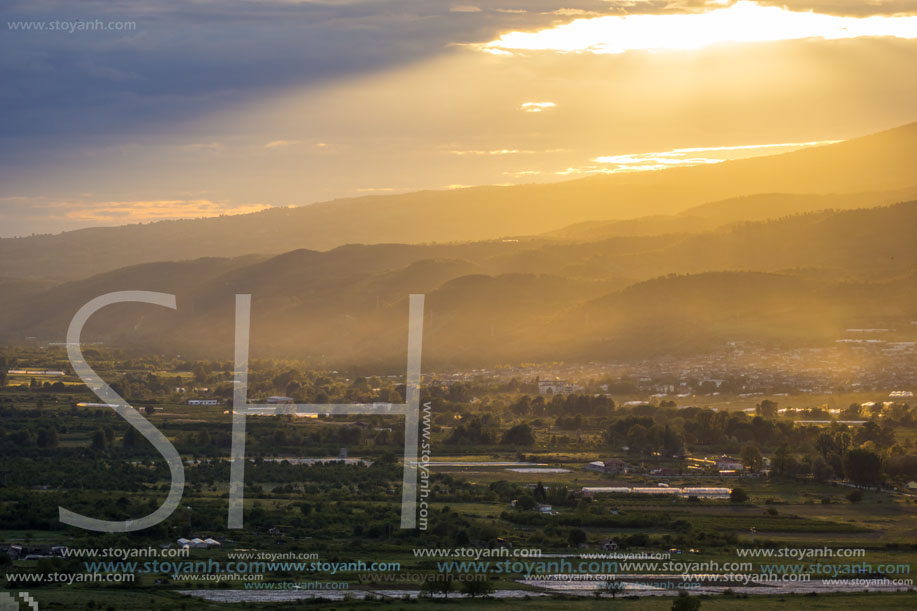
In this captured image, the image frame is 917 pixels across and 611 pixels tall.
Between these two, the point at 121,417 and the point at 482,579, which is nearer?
the point at 482,579

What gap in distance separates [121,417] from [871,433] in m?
56.5

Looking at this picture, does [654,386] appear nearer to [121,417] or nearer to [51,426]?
[121,417]

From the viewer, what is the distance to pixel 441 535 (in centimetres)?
5372

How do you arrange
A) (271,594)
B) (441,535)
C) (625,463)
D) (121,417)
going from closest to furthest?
(271,594)
(441,535)
(625,463)
(121,417)

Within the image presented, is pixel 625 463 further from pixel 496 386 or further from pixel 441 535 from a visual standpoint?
pixel 496 386

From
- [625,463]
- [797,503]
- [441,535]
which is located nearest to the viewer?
[441,535]

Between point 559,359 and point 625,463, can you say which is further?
point 559,359

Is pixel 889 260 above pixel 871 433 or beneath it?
above

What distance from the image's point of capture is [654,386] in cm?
12775

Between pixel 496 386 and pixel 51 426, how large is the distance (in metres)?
53.2

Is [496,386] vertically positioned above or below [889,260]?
below

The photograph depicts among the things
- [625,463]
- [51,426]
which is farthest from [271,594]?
[51,426]

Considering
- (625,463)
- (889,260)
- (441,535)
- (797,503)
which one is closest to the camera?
(441,535)

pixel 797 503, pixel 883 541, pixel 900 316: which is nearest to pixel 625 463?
pixel 797 503
